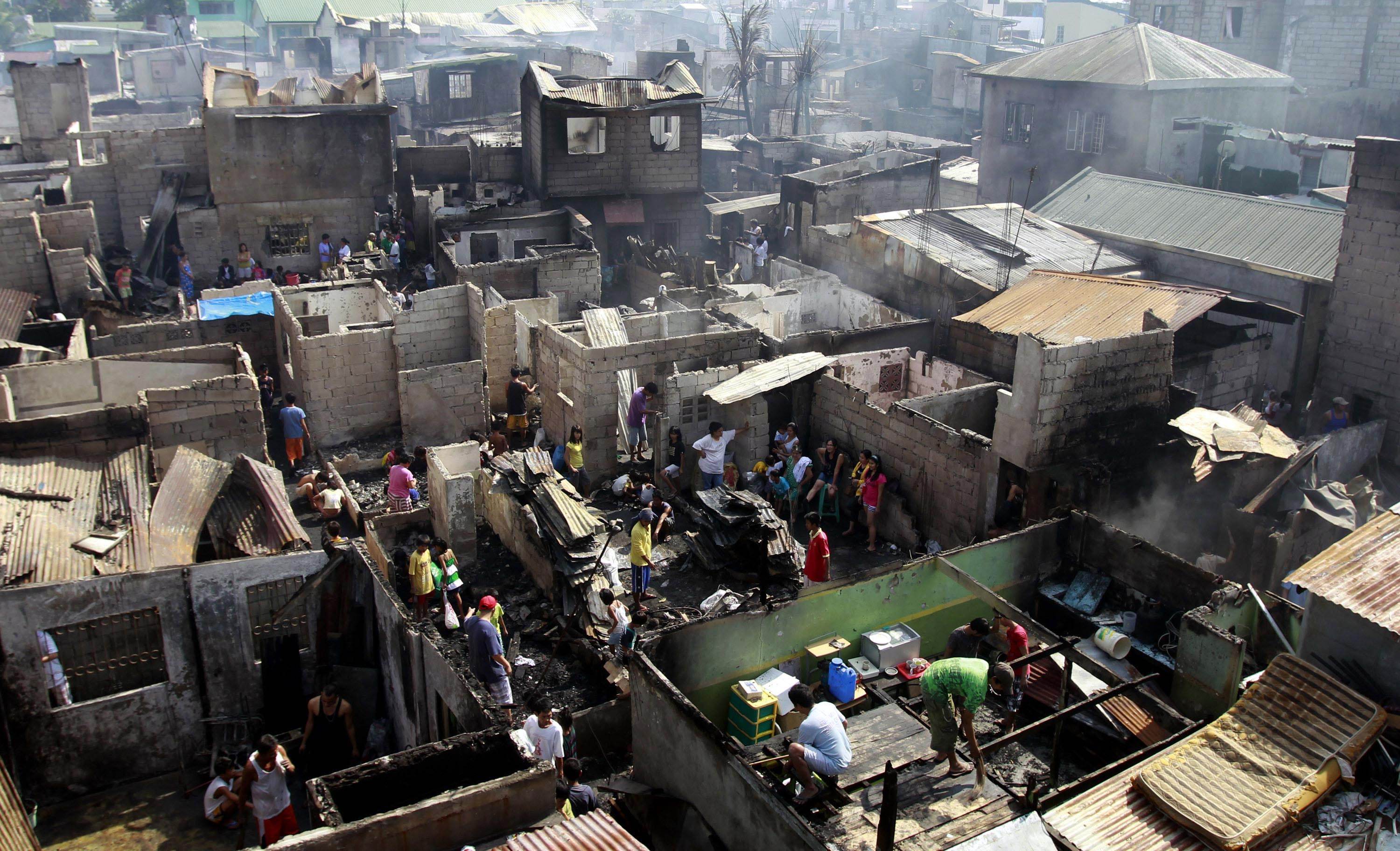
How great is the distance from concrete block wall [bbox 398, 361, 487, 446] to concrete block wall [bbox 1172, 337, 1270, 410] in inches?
438

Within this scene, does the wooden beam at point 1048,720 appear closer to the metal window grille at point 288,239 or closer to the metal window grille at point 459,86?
the metal window grille at point 288,239

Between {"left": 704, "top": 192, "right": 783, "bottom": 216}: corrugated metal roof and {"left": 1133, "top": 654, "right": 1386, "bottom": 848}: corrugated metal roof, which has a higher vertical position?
{"left": 704, "top": 192, "right": 783, "bottom": 216}: corrugated metal roof

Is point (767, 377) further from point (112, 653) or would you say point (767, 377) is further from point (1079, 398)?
point (112, 653)

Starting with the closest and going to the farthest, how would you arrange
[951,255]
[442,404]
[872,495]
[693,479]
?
[872,495] → [693,479] → [442,404] → [951,255]

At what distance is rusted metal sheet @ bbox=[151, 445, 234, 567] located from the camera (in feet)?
40.5

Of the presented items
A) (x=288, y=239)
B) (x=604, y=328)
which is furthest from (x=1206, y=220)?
(x=288, y=239)

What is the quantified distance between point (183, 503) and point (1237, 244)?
61.2 ft

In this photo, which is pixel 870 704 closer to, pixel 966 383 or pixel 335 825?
pixel 335 825

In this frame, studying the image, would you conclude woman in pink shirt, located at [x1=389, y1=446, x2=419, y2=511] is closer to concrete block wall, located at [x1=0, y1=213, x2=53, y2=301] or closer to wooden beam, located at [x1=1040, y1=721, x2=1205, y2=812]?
wooden beam, located at [x1=1040, y1=721, x2=1205, y2=812]

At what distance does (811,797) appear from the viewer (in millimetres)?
8258

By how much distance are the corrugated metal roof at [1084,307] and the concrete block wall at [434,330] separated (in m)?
8.63

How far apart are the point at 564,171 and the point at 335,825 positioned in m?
24.0

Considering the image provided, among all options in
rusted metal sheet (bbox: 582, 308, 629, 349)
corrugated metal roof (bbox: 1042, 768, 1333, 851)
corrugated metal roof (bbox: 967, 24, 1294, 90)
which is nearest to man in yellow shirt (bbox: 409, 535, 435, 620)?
rusted metal sheet (bbox: 582, 308, 629, 349)

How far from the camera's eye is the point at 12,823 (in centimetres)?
891
